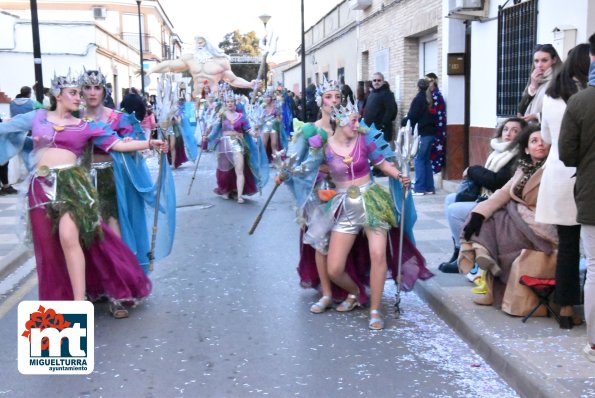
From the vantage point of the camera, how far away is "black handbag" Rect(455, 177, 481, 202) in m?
6.64

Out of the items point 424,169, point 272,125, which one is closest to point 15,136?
point 424,169

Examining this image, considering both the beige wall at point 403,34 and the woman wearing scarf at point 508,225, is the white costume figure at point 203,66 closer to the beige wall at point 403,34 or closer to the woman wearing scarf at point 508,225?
the beige wall at point 403,34

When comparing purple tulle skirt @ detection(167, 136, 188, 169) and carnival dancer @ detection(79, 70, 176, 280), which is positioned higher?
carnival dancer @ detection(79, 70, 176, 280)

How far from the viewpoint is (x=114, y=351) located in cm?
529

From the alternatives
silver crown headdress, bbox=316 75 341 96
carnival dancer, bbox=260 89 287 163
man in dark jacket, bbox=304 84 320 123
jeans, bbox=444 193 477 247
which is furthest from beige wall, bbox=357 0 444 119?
silver crown headdress, bbox=316 75 341 96

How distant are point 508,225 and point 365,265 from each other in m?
1.24

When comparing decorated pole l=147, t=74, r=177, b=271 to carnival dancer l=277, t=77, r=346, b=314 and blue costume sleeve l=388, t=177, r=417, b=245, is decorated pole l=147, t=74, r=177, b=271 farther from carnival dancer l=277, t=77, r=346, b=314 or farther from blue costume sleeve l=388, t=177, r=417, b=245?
blue costume sleeve l=388, t=177, r=417, b=245

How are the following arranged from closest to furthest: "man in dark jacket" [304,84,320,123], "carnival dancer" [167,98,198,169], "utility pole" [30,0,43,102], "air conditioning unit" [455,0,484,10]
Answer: "utility pole" [30,0,43,102], "air conditioning unit" [455,0,484,10], "carnival dancer" [167,98,198,169], "man in dark jacket" [304,84,320,123]

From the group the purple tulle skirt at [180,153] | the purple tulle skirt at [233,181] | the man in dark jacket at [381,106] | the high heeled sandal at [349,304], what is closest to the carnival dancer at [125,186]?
the high heeled sandal at [349,304]

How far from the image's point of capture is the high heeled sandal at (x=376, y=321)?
5.72 meters

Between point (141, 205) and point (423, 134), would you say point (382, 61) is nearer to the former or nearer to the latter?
point (423, 134)

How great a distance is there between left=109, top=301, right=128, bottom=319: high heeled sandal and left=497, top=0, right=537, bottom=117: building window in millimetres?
6433

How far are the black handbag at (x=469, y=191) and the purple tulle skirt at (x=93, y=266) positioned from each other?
2829 mm

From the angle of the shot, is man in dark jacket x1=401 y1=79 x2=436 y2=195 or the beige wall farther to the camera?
the beige wall
